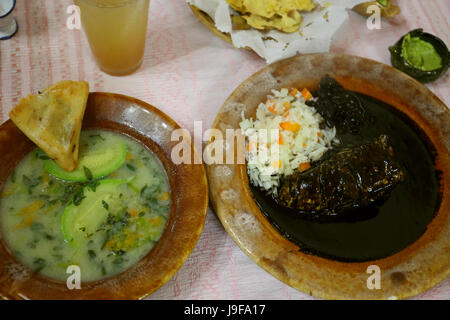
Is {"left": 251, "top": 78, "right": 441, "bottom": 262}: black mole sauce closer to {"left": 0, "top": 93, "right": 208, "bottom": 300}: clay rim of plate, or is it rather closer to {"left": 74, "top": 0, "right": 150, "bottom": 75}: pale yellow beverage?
{"left": 0, "top": 93, "right": 208, "bottom": 300}: clay rim of plate

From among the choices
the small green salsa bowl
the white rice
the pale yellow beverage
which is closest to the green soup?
the white rice

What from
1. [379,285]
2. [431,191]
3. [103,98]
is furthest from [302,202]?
[103,98]

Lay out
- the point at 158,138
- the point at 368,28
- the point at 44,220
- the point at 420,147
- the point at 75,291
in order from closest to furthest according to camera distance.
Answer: the point at 75,291, the point at 44,220, the point at 158,138, the point at 420,147, the point at 368,28

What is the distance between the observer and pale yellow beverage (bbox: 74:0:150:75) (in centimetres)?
226

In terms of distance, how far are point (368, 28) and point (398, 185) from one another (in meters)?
1.40

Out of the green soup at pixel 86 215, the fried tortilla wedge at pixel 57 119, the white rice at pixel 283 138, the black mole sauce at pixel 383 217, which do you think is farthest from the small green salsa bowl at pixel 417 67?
the fried tortilla wedge at pixel 57 119

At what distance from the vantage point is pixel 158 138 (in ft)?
7.21

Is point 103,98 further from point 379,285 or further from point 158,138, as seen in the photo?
point 379,285

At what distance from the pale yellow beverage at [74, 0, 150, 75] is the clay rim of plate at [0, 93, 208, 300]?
1.43ft

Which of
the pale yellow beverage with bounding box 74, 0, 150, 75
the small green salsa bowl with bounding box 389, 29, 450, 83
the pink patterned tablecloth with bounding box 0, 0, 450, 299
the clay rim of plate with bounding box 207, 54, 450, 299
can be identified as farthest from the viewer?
the small green salsa bowl with bounding box 389, 29, 450, 83

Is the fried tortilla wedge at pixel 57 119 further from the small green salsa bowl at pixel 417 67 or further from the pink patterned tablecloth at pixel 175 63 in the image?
the small green salsa bowl at pixel 417 67

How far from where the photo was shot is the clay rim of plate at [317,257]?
6.56 feet

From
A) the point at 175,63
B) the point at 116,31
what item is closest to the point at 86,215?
the point at 116,31

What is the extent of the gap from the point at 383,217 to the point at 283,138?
706 mm
